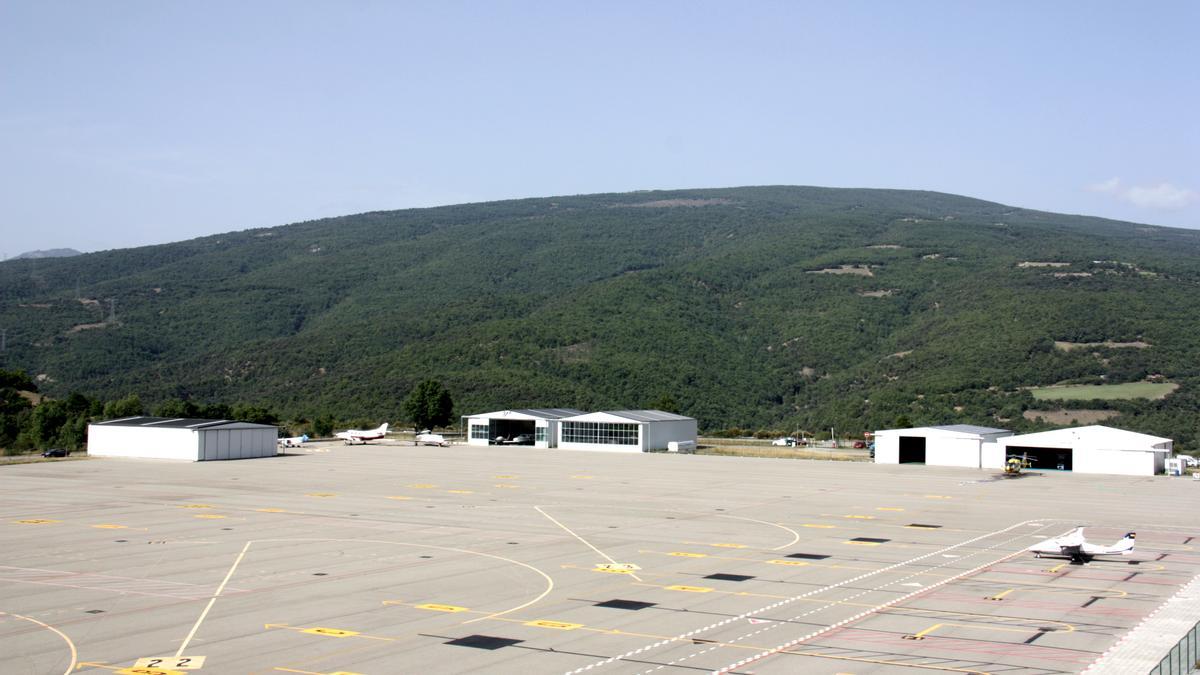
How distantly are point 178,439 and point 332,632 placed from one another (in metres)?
60.3

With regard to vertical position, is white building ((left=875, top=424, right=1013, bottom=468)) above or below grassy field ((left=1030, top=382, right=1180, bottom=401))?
below

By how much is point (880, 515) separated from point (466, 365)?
10392 centimetres

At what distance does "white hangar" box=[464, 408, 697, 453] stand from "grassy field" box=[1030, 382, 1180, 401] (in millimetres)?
44602

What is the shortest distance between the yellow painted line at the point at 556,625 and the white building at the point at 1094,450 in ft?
204

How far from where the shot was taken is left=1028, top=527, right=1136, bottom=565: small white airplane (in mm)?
37656

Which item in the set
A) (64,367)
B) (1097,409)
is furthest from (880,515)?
(64,367)

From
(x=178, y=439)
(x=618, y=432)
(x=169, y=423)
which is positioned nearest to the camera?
(x=178, y=439)

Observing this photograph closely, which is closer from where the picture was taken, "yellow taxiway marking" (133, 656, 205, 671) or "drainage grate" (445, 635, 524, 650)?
"yellow taxiway marking" (133, 656, 205, 671)

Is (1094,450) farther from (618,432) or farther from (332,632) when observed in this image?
(332,632)

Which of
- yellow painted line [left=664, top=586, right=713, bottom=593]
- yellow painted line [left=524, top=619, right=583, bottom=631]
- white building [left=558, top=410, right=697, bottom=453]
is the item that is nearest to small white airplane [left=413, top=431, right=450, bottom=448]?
white building [left=558, top=410, right=697, bottom=453]

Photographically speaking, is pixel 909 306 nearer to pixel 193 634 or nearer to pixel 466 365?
pixel 466 365

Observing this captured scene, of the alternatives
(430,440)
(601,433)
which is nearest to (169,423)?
(430,440)

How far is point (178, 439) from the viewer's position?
81125 millimetres

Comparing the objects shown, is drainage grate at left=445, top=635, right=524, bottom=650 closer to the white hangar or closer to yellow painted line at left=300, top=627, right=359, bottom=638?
yellow painted line at left=300, top=627, right=359, bottom=638
